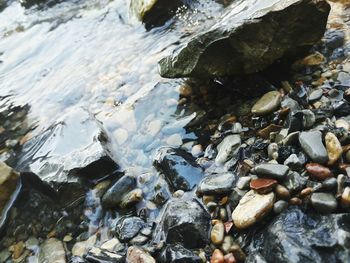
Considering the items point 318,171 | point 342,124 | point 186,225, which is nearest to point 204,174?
point 186,225

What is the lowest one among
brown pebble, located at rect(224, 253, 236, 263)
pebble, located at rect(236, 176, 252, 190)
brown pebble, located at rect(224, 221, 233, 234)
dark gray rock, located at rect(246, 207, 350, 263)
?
brown pebble, located at rect(224, 253, 236, 263)

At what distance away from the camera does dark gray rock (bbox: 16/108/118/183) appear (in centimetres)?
341

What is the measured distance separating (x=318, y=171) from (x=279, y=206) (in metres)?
0.37

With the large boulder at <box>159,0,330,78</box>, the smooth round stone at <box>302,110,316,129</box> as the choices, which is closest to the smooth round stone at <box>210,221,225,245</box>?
the smooth round stone at <box>302,110,316,129</box>

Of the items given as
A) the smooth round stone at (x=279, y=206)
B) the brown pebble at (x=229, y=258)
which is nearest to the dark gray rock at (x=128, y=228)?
the brown pebble at (x=229, y=258)

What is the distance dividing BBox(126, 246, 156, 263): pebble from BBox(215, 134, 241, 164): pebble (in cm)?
96

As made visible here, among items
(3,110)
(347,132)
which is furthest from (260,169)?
(3,110)

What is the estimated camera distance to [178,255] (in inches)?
96.9

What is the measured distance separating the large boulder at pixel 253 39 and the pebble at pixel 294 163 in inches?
50.8

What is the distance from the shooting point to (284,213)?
2.40 m

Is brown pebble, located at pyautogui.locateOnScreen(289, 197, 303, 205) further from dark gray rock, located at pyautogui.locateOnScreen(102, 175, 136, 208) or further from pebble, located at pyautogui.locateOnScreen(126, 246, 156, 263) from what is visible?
dark gray rock, located at pyautogui.locateOnScreen(102, 175, 136, 208)

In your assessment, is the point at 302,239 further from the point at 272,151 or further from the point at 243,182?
the point at 272,151

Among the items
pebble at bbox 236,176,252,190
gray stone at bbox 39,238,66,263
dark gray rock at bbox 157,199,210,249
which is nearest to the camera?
dark gray rock at bbox 157,199,210,249

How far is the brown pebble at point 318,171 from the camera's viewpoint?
249 cm
